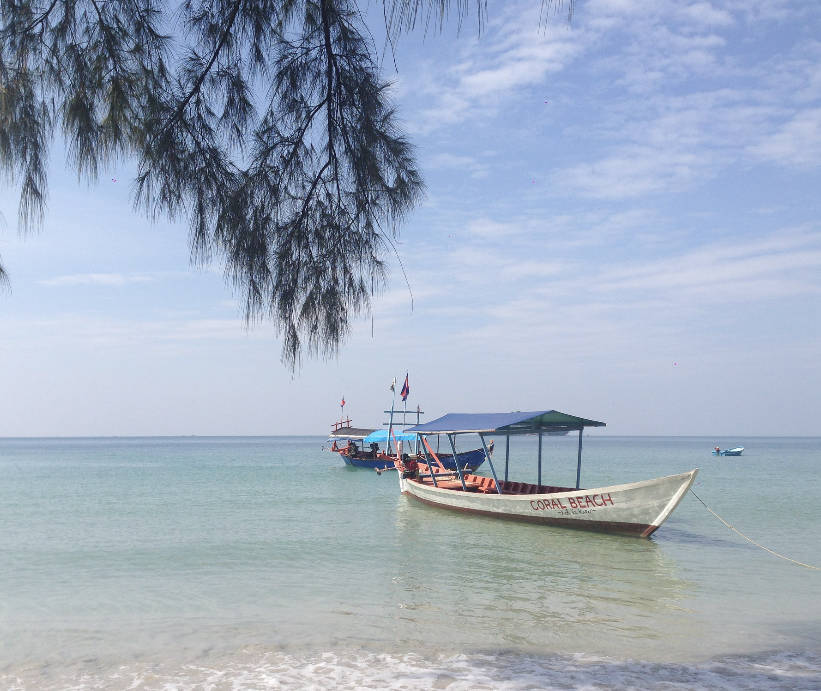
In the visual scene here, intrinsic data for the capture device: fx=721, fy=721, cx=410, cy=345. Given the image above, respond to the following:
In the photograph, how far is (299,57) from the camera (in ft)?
15.3

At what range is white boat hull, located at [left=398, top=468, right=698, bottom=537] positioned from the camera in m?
16.4

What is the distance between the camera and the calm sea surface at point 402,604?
7723 millimetres

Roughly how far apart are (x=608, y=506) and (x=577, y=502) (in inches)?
28.6

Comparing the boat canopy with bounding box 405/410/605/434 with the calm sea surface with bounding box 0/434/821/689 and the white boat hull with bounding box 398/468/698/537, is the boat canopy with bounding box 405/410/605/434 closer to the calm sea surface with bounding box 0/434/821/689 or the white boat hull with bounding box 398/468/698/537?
the white boat hull with bounding box 398/468/698/537

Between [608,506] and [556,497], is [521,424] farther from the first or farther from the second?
[608,506]

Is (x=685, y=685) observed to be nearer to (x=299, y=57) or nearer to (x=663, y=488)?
(x=299, y=57)

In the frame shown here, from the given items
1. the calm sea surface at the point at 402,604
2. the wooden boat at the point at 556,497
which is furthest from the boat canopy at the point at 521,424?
the calm sea surface at the point at 402,604

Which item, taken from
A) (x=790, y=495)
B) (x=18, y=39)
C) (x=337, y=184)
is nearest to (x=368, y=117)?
(x=337, y=184)

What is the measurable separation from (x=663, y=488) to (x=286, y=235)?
1399 centimetres

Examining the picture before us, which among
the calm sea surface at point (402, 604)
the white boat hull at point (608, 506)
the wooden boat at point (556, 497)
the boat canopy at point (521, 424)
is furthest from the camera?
the boat canopy at point (521, 424)

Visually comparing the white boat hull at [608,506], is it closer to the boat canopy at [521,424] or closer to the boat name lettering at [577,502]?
the boat name lettering at [577,502]

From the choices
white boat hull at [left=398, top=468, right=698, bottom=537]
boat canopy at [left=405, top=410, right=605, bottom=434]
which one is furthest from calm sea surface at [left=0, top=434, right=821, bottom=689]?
boat canopy at [left=405, top=410, right=605, bottom=434]

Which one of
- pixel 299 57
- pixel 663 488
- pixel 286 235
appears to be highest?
pixel 299 57

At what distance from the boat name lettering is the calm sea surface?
2.46 ft
